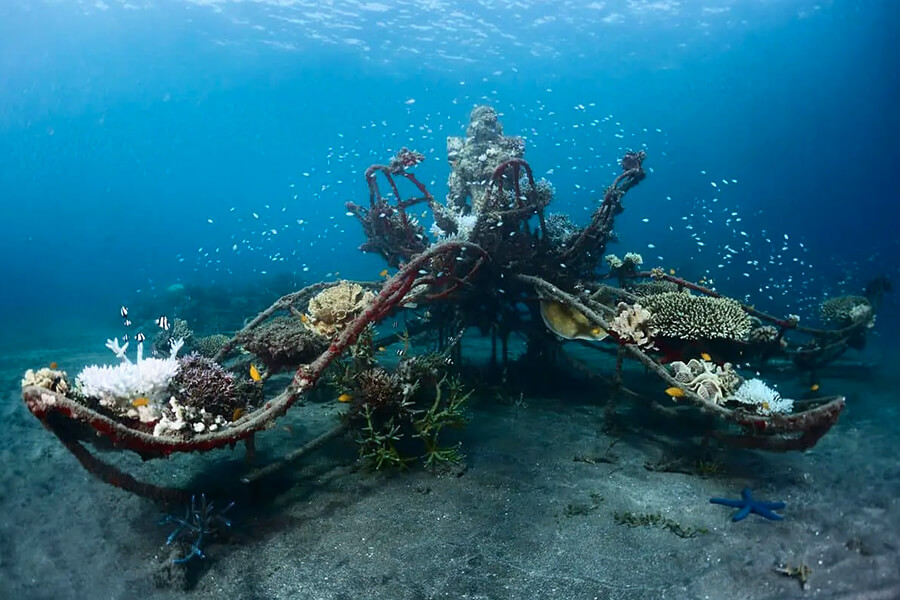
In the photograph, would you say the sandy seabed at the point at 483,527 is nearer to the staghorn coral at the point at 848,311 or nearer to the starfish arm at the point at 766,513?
the starfish arm at the point at 766,513

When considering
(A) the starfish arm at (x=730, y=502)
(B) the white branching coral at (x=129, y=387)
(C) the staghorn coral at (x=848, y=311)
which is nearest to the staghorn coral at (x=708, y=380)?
(A) the starfish arm at (x=730, y=502)

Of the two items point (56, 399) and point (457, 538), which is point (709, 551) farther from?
point (56, 399)

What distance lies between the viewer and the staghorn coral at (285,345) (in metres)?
8.02

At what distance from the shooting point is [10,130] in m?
107

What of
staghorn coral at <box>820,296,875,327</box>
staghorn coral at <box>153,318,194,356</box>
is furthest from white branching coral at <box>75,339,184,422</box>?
staghorn coral at <box>820,296,875,327</box>

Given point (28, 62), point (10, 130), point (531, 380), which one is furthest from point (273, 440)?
point (10, 130)

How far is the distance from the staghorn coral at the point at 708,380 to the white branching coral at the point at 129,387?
6.52m

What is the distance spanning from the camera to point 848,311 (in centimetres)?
1229

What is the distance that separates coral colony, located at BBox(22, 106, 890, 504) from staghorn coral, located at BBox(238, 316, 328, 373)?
31mm

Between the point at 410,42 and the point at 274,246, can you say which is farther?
the point at 274,246

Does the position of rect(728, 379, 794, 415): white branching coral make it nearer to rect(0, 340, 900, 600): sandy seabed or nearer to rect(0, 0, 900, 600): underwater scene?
rect(0, 0, 900, 600): underwater scene

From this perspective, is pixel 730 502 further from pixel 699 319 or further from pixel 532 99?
pixel 532 99

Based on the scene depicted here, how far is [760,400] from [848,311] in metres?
8.67

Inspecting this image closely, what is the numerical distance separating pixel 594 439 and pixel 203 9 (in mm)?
49220
